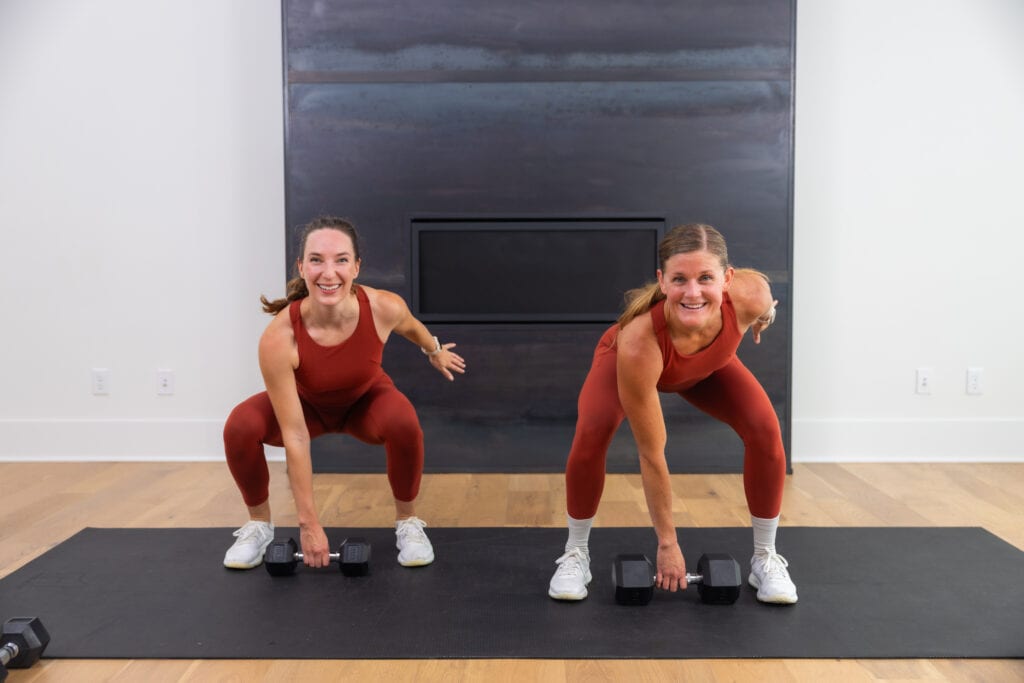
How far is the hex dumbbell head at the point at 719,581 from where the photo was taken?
2080 mm

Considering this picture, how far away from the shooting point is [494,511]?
304 cm

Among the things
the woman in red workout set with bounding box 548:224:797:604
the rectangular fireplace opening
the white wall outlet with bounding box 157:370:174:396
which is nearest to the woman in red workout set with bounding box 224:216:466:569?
the woman in red workout set with bounding box 548:224:797:604

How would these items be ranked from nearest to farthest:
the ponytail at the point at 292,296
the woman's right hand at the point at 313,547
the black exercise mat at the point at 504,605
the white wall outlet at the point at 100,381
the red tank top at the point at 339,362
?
1. the black exercise mat at the point at 504,605
2. the woman's right hand at the point at 313,547
3. the red tank top at the point at 339,362
4. the ponytail at the point at 292,296
5. the white wall outlet at the point at 100,381

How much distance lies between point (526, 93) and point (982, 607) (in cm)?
243

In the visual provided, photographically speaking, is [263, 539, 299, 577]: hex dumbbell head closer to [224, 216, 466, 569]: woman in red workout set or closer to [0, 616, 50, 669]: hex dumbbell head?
[224, 216, 466, 569]: woman in red workout set

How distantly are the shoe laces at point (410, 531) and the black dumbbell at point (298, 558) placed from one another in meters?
0.16

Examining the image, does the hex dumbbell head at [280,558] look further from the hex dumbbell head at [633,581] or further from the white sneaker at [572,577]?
the hex dumbbell head at [633,581]

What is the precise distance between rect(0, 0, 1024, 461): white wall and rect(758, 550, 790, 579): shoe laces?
1.78m

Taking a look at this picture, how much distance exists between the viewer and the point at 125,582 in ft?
7.46

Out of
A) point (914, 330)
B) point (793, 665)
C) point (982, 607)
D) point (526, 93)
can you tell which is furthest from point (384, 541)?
point (914, 330)

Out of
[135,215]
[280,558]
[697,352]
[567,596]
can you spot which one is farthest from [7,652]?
[135,215]

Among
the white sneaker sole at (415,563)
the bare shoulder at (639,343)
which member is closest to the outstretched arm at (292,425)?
the white sneaker sole at (415,563)

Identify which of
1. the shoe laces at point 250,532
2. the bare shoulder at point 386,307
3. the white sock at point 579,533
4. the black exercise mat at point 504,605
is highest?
the bare shoulder at point 386,307

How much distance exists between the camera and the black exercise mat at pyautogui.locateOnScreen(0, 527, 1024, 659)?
1871 millimetres
